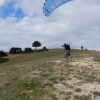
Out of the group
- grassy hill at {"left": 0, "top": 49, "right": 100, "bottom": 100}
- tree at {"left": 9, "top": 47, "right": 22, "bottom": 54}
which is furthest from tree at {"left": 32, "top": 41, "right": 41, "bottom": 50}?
grassy hill at {"left": 0, "top": 49, "right": 100, "bottom": 100}

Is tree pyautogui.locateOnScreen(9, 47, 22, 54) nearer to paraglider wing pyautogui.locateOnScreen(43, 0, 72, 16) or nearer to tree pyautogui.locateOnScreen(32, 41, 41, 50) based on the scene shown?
tree pyautogui.locateOnScreen(32, 41, 41, 50)

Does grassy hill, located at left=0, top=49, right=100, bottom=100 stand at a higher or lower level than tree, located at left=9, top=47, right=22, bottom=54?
lower

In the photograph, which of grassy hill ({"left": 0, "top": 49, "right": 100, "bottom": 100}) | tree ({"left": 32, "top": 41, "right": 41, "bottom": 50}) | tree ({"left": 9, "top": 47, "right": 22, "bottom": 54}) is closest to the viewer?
grassy hill ({"left": 0, "top": 49, "right": 100, "bottom": 100})

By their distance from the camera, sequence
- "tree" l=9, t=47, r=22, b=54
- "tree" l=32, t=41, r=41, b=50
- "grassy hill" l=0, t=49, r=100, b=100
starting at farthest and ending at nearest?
"tree" l=32, t=41, r=41, b=50, "tree" l=9, t=47, r=22, b=54, "grassy hill" l=0, t=49, r=100, b=100

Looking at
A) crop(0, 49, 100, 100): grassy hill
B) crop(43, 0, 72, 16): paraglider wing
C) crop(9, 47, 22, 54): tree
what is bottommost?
crop(0, 49, 100, 100): grassy hill

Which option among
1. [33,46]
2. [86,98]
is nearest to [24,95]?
[86,98]

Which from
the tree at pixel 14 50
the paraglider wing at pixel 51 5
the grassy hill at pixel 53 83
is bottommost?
the grassy hill at pixel 53 83

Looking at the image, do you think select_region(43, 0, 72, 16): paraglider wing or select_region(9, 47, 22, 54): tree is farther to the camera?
select_region(9, 47, 22, 54): tree

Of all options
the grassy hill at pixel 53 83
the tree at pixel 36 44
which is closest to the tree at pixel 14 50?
the tree at pixel 36 44

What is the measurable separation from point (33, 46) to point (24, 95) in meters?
46.7

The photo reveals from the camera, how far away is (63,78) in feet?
50.2

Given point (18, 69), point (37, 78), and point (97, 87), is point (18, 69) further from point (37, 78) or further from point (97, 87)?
point (97, 87)

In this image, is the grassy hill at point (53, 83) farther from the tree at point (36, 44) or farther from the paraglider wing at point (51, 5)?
the tree at point (36, 44)

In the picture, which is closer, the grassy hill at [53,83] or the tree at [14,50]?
the grassy hill at [53,83]
